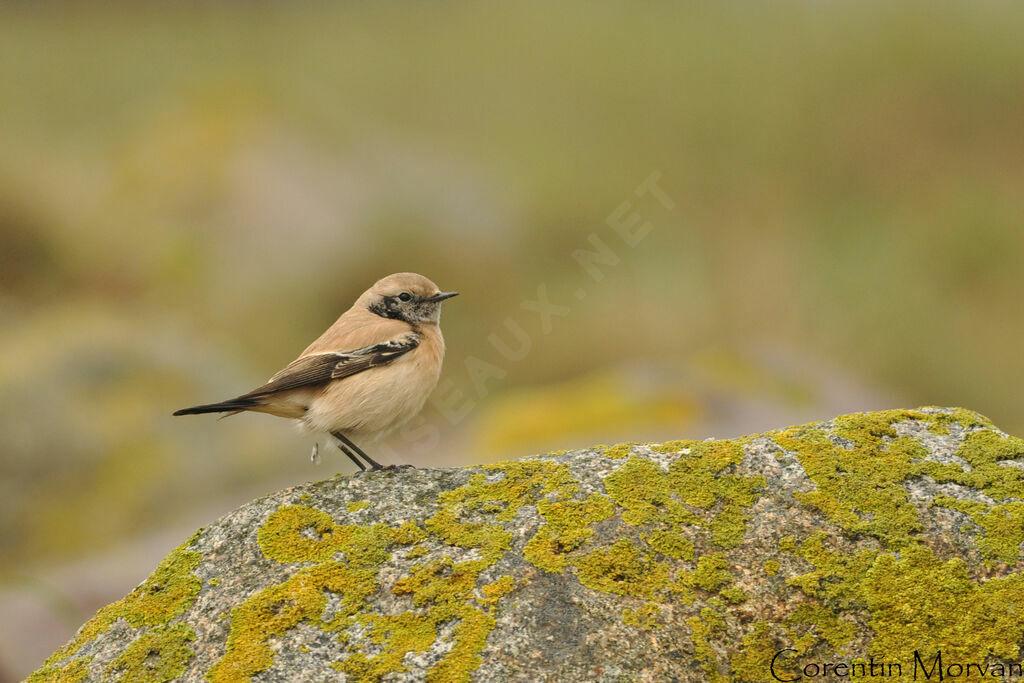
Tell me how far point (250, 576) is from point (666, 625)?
2.23 meters

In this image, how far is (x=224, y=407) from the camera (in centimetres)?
696

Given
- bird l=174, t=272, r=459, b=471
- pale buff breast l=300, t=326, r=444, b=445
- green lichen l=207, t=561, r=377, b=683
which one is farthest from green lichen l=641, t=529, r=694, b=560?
pale buff breast l=300, t=326, r=444, b=445

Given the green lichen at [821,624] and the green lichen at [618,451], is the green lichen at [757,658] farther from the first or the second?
the green lichen at [618,451]

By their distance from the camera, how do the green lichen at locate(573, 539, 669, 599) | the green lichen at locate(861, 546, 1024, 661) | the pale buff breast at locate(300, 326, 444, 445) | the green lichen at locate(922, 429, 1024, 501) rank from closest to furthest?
the green lichen at locate(861, 546, 1024, 661), the green lichen at locate(573, 539, 669, 599), the green lichen at locate(922, 429, 1024, 501), the pale buff breast at locate(300, 326, 444, 445)

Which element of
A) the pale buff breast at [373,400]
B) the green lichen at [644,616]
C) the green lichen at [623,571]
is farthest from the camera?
the pale buff breast at [373,400]

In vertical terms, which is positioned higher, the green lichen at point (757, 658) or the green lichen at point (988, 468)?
the green lichen at point (988, 468)

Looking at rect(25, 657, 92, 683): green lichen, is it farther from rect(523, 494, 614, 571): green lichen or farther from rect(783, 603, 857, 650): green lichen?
rect(783, 603, 857, 650): green lichen

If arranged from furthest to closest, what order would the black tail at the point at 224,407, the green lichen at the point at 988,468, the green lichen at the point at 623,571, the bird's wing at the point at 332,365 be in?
the bird's wing at the point at 332,365 → the black tail at the point at 224,407 → the green lichen at the point at 988,468 → the green lichen at the point at 623,571

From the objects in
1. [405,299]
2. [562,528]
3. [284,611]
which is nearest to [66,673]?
[284,611]

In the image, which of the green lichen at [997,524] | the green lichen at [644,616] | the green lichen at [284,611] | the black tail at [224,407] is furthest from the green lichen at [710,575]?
the black tail at [224,407]

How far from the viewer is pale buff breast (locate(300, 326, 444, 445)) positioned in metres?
7.48

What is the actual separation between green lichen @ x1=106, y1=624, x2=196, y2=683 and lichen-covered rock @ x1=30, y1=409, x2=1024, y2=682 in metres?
0.01

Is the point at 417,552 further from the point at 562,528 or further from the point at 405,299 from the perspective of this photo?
the point at 405,299

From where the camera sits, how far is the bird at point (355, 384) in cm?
745
